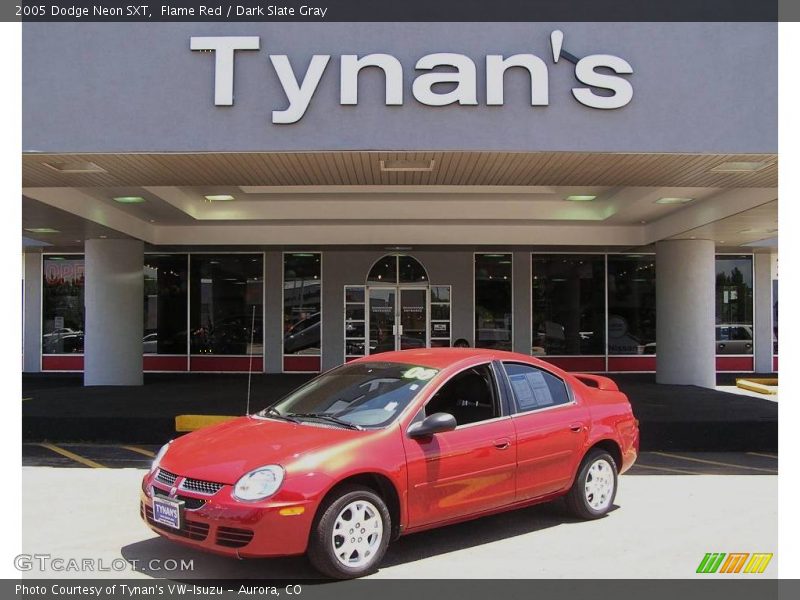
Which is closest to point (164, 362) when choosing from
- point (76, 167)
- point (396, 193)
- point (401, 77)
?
point (396, 193)

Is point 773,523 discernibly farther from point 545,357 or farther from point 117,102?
point 545,357

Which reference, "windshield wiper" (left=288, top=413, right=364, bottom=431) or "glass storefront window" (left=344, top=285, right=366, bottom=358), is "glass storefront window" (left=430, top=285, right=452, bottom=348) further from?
"windshield wiper" (left=288, top=413, right=364, bottom=431)

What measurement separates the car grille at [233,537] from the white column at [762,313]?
64.9 ft

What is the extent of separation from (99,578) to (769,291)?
2052cm

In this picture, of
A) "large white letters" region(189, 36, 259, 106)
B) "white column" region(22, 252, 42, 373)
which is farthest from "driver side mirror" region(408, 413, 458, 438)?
"white column" region(22, 252, 42, 373)

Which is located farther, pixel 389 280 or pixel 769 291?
pixel 769 291

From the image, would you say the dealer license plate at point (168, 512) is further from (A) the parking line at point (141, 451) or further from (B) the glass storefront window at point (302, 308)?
(B) the glass storefront window at point (302, 308)

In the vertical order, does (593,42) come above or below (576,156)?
above

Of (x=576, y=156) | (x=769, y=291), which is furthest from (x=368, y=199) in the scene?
(x=769, y=291)

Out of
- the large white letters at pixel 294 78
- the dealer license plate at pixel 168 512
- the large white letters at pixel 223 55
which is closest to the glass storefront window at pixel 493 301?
the large white letters at pixel 294 78

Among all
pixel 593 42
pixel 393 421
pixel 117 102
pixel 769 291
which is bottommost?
pixel 393 421

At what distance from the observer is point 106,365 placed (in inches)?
608

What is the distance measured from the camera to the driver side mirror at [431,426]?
5.23 meters

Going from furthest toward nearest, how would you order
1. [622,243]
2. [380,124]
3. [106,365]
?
[622,243], [106,365], [380,124]
